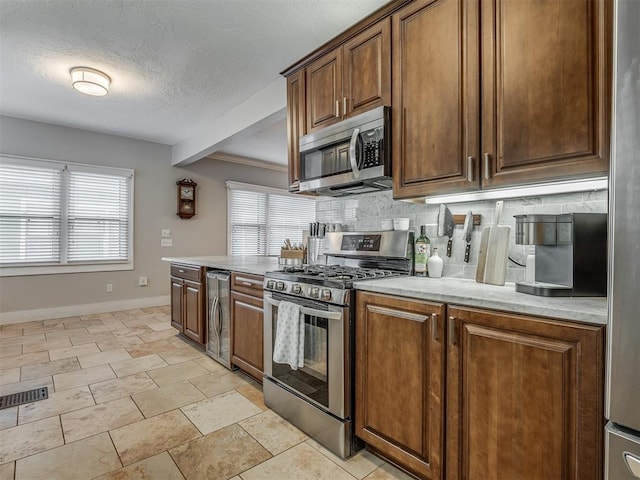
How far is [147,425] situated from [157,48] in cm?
278

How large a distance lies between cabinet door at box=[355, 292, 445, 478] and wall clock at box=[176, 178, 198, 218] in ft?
15.5

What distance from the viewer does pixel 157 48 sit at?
2.76 meters

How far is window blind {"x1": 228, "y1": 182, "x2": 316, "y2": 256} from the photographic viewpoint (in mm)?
6430

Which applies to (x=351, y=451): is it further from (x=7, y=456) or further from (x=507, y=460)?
(x=7, y=456)

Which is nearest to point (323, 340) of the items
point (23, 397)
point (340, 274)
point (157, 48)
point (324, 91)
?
point (340, 274)

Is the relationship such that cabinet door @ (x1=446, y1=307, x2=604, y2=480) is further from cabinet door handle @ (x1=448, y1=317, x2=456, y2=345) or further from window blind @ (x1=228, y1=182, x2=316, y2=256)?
window blind @ (x1=228, y1=182, x2=316, y2=256)

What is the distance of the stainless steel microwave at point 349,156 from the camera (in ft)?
6.44

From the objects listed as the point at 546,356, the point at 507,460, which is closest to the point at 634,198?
the point at 546,356

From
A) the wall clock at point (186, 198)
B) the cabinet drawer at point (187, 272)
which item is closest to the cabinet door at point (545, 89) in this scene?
the cabinet drawer at point (187, 272)

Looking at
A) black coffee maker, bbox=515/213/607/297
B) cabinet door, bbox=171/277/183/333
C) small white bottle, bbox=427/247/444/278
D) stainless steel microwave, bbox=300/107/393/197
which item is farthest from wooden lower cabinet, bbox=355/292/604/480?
cabinet door, bbox=171/277/183/333

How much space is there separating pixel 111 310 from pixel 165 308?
2.41 feet

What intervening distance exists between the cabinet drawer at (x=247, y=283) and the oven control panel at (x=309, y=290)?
197 millimetres

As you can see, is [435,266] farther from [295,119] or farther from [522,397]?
[295,119]

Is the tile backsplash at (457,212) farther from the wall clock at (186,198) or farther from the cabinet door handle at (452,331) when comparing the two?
the wall clock at (186,198)
